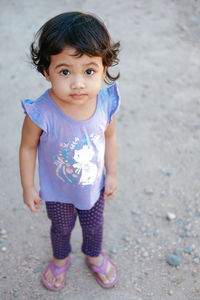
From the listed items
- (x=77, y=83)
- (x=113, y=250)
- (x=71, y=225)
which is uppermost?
(x=77, y=83)

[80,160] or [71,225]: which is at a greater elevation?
[80,160]

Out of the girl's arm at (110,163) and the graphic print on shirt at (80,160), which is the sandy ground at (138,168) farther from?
the graphic print on shirt at (80,160)

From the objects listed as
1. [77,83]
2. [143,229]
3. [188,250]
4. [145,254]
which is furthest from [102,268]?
[77,83]

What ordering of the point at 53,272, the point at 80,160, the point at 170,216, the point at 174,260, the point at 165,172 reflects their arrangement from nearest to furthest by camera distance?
the point at 80,160, the point at 53,272, the point at 174,260, the point at 170,216, the point at 165,172

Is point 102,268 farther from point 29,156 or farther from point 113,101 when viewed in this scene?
point 113,101

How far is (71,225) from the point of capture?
6.08 ft

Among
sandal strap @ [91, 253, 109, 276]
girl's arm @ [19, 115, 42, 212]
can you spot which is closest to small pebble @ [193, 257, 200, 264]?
sandal strap @ [91, 253, 109, 276]

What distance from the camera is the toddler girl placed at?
1324mm

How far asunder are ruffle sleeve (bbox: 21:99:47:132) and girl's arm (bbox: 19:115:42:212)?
0.10 ft

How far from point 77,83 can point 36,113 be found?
0.72ft

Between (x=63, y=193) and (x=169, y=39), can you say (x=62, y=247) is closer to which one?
(x=63, y=193)

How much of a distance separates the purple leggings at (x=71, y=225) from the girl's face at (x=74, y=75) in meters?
0.56

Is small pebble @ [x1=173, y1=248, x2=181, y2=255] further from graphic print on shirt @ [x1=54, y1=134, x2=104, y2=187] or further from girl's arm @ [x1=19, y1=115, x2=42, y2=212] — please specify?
girl's arm @ [x1=19, y1=115, x2=42, y2=212]

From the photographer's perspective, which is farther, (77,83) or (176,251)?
(176,251)
